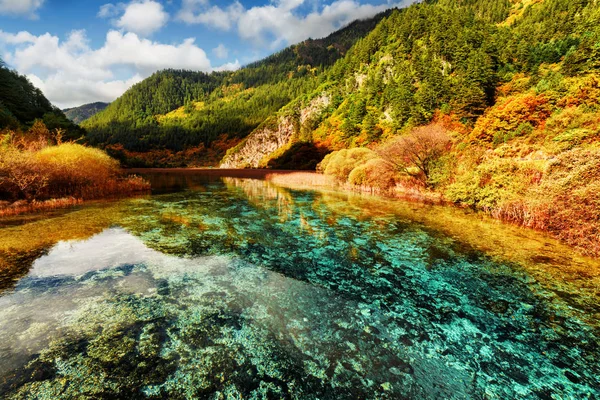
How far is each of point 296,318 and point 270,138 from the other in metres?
124

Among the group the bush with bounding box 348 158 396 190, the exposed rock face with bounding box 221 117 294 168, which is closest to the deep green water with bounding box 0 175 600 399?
the bush with bounding box 348 158 396 190

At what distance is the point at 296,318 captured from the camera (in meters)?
7.17

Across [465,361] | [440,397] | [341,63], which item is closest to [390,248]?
[465,361]

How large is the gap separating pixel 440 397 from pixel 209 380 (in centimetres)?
423

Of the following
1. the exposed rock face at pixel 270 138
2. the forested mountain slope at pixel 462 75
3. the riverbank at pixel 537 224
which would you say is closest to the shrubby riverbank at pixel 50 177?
the riverbank at pixel 537 224

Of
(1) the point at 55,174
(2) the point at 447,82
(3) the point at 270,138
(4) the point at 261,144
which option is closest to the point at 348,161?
(1) the point at 55,174

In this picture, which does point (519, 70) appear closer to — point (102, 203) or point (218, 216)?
point (218, 216)

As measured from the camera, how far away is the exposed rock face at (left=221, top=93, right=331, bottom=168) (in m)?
120

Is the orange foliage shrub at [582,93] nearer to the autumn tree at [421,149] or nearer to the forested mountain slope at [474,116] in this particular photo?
the forested mountain slope at [474,116]

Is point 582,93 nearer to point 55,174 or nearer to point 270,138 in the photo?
point 55,174

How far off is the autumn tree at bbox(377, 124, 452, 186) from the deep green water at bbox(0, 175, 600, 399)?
1480 cm

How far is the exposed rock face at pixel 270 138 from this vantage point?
12044 cm

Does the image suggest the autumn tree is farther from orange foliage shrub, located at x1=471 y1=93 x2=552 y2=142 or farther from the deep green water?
orange foliage shrub, located at x1=471 y1=93 x2=552 y2=142

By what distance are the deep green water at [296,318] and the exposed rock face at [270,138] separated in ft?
342
